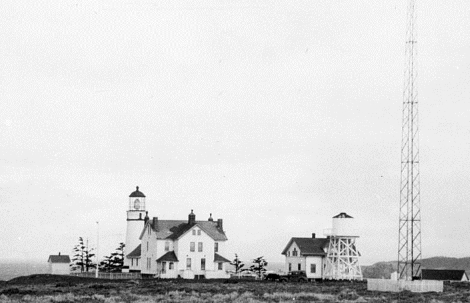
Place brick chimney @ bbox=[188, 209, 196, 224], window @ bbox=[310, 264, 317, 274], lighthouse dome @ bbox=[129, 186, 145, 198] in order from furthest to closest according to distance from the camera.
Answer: window @ bbox=[310, 264, 317, 274] → lighthouse dome @ bbox=[129, 186, 145, 198] → brick chimney @ bbox=[188, 209, 196, 224]

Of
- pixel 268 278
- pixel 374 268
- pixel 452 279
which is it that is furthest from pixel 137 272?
pixel 374 268

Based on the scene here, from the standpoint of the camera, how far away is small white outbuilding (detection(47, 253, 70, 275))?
7981cm

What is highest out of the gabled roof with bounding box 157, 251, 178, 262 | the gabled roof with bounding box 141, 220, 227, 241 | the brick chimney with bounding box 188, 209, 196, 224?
the brick chimney with bounding box 188, 209, 196, 224

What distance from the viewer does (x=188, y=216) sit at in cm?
7919

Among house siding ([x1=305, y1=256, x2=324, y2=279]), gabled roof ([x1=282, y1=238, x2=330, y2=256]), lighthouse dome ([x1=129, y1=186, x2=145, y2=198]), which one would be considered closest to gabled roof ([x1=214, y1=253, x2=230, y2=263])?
gabled roof ([x1=282, y1=238, x2=330, y2=256])

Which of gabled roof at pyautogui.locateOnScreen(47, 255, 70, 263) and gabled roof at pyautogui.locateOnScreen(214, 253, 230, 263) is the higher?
gabled roof at pyautogui.locateOnScreen(214, 253, 230, 263)

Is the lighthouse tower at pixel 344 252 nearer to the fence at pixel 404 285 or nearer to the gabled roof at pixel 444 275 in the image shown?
the gabled roof at pixel 444 275

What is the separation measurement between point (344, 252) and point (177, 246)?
1680 cm

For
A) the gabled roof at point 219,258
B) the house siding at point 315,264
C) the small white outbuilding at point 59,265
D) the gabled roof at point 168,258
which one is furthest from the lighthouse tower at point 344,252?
the small white outbuilding at point 59,265

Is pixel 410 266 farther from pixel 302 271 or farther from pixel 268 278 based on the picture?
pixel 302 271

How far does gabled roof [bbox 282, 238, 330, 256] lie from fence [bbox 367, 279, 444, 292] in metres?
34.3

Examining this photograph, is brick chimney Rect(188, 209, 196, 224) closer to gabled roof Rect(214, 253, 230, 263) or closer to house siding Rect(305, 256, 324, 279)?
gabled roof Rect(214, 253, 230, 263)

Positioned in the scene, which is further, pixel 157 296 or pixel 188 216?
pixel 188 216

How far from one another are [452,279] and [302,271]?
56.2 ft
